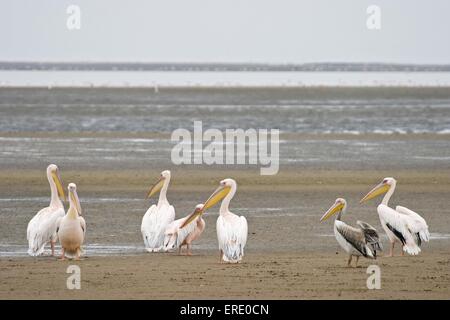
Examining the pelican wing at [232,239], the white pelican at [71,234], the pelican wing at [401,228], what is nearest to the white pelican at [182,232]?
the pelican wing at [232,239]

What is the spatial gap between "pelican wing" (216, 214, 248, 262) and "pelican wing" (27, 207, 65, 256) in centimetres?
181

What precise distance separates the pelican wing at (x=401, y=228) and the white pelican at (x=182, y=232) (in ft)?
→ 6.51

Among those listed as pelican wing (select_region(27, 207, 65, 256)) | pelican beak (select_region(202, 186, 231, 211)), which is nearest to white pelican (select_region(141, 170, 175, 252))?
pelican beak (select_region(202, 186, 231, 211))

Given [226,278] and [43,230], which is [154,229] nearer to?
[43,230]

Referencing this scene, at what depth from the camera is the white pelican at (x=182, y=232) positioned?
1262cm

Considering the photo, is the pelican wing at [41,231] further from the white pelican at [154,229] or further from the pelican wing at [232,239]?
the pelican wing at [232,239]

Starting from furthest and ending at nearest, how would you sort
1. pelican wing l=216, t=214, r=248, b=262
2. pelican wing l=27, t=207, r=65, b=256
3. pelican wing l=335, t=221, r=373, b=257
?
pelican wing l=27, t=207, r=65, b=256 < pelican wing l=216, t=214, r=248, b=262 < pelican wing l=335, t=221, r=373, b=257

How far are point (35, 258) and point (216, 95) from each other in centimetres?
4440

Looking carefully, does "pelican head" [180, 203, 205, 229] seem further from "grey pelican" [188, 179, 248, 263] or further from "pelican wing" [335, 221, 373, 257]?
"pelican wing" [335, 221, 373, 257]

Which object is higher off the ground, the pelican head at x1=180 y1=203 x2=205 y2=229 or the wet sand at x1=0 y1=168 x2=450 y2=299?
the pelican head at x1=180 y1=203 x2=205 y2=229

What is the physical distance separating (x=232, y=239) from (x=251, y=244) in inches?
64.0

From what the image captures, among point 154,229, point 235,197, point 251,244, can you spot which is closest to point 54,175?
point 154,229

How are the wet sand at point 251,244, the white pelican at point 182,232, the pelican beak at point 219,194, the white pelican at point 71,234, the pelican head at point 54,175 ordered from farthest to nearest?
the pelican head at point 54,175 < the pelican beak at point 219,194 < the white pelican at point 182,232 < the white pelican at point 71,234 < the wet sand at point 251,244

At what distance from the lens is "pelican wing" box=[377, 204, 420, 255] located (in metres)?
12.2
